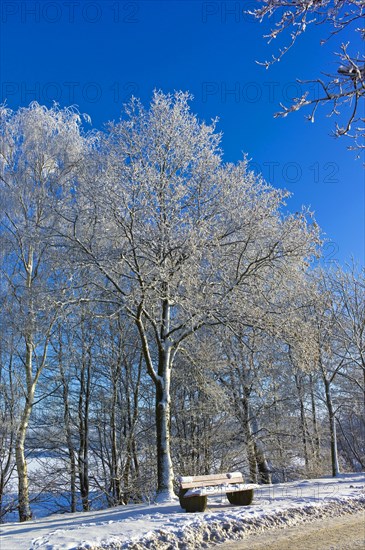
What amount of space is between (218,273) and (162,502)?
5756 millimetres

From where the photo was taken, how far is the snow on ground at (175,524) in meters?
6.84

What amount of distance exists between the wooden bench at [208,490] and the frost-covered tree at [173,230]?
6.92 ft

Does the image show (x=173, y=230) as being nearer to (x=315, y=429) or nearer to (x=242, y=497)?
(x=242, y=497)

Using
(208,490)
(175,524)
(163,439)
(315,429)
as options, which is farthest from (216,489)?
(315,429)

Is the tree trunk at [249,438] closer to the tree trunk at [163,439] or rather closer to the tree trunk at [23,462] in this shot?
the tree trunk at [163,439]

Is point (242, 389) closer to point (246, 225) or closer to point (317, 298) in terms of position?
point (317, 298)

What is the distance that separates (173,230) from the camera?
12500 mm

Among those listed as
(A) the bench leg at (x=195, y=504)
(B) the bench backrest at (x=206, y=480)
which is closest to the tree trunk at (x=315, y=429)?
(B) the bench backrest at (x=206, y=480)

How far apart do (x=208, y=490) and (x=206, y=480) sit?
655 millimetres

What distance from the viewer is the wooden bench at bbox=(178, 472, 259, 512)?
8.79 meters

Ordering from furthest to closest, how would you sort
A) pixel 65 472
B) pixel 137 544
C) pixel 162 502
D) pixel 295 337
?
pixel 65 472
pixel 295 337
pixel 162 502
pixel 137 544

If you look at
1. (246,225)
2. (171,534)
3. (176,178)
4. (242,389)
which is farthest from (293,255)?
(242,389)

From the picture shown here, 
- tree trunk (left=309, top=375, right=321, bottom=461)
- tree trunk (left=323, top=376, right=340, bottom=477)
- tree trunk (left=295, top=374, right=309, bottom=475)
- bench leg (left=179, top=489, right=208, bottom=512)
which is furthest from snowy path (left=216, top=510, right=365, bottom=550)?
tree trunk (left=309, top=375, right=321, bottom=461)

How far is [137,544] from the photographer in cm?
673
